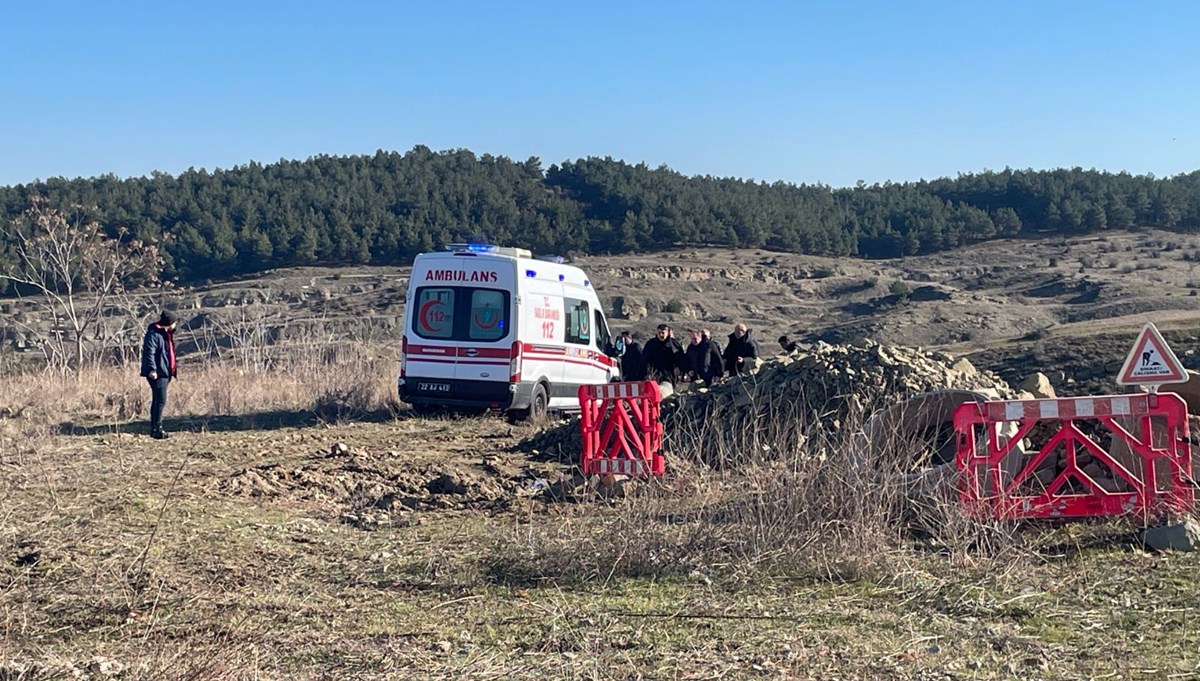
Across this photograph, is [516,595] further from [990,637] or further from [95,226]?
[95,226]

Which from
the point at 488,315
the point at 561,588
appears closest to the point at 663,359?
the point at 488,315

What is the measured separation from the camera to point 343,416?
19.1 meters

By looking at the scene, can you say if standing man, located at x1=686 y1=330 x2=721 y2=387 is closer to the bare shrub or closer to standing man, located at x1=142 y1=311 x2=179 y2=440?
standing man, located at x1=142 y1=311 x2=179 y2=440

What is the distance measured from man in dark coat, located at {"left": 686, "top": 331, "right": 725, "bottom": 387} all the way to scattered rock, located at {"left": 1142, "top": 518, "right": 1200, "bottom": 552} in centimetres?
1195

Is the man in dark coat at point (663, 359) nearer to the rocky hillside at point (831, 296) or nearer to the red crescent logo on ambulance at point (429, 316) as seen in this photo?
the red crescent logo on ambulance at point (429, 316)

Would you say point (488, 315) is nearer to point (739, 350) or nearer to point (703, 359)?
point (703, 359)

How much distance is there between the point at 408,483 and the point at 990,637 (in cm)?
672

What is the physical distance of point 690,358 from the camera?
20.6 meters

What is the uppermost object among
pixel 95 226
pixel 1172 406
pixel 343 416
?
pixel 95 226

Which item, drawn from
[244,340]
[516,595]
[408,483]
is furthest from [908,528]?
[244,340]

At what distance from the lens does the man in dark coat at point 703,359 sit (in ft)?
66.5

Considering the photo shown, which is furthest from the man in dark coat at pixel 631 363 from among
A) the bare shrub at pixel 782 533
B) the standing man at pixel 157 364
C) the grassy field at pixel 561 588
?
the bare shrub at pixel 782 533

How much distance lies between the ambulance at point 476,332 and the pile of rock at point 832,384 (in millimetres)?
2538

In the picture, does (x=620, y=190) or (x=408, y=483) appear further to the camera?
(x=620, y=190)
